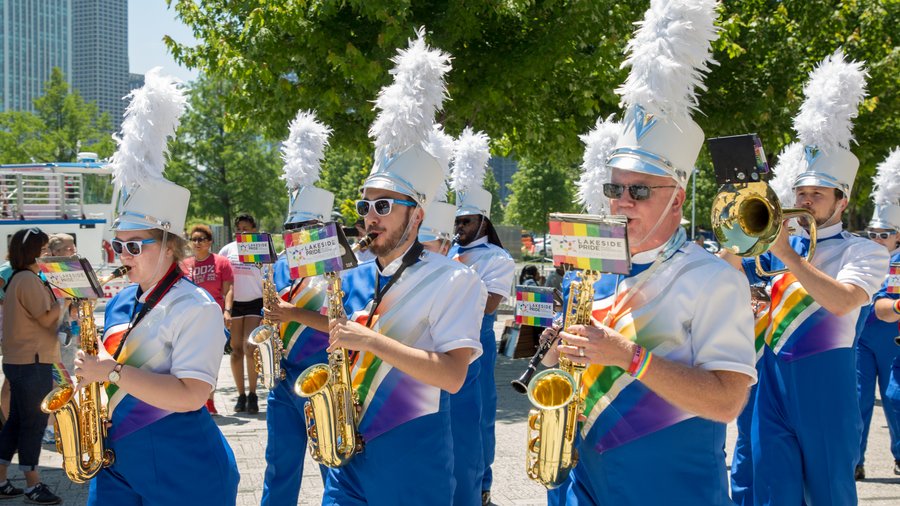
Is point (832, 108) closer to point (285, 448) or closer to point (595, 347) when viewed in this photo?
point (595, 347)

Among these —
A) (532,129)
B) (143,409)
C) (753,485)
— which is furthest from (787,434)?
(532,129)

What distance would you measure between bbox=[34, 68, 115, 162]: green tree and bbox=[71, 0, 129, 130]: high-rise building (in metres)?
154

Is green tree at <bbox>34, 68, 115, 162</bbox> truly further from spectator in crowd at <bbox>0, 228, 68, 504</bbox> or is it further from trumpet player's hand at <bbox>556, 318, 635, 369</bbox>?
trumpet player's hand at <bbox>556, 318, 635, 369</bbox>

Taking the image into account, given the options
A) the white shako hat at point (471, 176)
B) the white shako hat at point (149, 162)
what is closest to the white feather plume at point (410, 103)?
the white shako hat at point (149, 162)

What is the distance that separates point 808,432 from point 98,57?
203m

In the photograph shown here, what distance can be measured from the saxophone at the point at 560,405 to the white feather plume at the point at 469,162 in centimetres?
552

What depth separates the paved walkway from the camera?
7.12m

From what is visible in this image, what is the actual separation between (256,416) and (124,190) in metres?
6.27

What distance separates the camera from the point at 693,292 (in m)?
3.05

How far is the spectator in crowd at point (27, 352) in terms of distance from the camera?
704 cm

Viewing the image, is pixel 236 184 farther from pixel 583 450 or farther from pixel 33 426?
pixel 583 450

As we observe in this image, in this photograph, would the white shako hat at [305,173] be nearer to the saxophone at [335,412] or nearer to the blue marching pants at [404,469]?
the saxophone at [335,412]

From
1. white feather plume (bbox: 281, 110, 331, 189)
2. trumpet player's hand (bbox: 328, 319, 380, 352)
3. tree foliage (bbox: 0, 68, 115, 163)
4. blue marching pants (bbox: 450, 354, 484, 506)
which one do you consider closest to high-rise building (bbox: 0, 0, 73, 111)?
tree foliage (bbox: 0, 68, 115, 163)

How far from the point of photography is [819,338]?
4965mm
